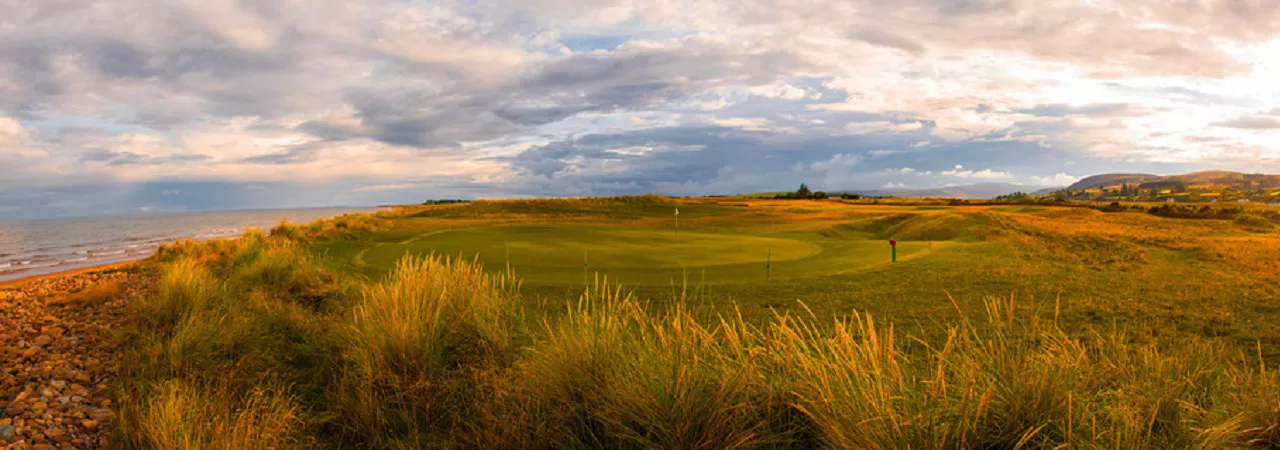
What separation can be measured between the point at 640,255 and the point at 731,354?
929cm

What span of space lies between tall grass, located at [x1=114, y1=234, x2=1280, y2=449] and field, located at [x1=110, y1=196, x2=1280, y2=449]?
0.08 feet

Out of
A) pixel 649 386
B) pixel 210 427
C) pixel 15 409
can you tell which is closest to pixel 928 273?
pixel 649 386

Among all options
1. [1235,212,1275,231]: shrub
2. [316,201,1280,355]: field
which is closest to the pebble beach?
[316,201,1280,355]: field

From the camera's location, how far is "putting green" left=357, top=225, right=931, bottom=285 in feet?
36.1

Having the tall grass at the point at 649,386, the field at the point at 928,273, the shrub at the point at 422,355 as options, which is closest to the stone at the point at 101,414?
the tall grass at the point at 649,386

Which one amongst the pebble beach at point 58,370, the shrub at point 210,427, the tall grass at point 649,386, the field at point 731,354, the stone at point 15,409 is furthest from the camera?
the stone at point 15,409

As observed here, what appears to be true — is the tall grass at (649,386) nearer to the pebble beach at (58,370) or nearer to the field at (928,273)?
the pebble beach at (58,370)

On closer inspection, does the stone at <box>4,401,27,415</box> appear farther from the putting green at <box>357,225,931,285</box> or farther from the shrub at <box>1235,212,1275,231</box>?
the shrub at <box>1235,212,1275,231</box>

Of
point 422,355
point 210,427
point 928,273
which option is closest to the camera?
point 210,427

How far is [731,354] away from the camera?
459cm

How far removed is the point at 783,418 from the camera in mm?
3582

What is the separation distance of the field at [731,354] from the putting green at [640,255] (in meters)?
0.17

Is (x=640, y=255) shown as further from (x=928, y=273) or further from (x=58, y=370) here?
(x=58, y=370)

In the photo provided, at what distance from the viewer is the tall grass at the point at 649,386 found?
9.93ft
